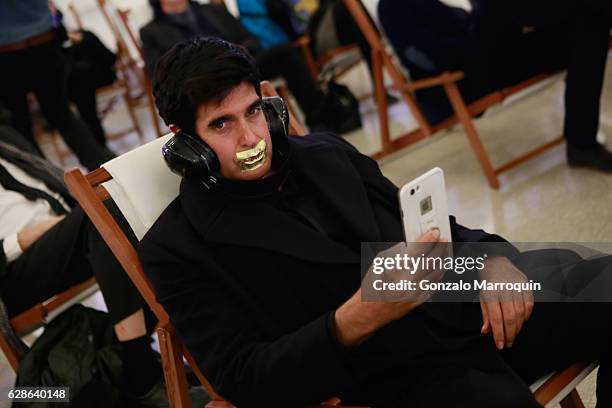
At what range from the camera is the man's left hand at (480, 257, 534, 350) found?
1076 mm

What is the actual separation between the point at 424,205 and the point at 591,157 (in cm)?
176

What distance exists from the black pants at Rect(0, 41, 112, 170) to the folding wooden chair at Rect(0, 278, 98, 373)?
989 mm

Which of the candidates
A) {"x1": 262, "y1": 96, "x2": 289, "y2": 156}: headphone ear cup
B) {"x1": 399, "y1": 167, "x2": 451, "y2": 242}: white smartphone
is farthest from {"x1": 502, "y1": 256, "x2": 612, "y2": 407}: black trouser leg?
{"x1": 262, "y1": 96, "x2": 289, "y2": 156}: headphone ear cup

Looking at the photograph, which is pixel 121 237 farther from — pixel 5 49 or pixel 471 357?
pixel 5 49

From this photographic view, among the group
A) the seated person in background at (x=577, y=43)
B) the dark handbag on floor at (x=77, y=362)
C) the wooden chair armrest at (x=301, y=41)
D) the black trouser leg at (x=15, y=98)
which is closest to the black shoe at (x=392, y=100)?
the wooden chair armrest at (x=301, y=41)

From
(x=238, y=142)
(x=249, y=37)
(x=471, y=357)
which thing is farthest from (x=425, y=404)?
(x=249, y=37)

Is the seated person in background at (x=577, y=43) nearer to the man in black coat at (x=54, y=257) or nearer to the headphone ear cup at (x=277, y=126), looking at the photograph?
the headphone ear cup at (x=277, y=126)

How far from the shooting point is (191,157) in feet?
3.74

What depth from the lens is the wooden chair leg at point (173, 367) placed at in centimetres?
125

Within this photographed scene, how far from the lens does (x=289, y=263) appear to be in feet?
3.72

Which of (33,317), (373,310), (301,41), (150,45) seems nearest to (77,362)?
(33,317)

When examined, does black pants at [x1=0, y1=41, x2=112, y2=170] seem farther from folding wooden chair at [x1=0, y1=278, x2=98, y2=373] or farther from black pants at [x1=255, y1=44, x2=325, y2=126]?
black pants at [x1=255, y1=44, x2=325, y2=126]

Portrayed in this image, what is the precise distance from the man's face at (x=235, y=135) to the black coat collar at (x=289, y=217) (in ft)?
0.20

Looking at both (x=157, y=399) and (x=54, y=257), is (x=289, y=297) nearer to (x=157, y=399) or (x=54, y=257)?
(x=157, y=399)
